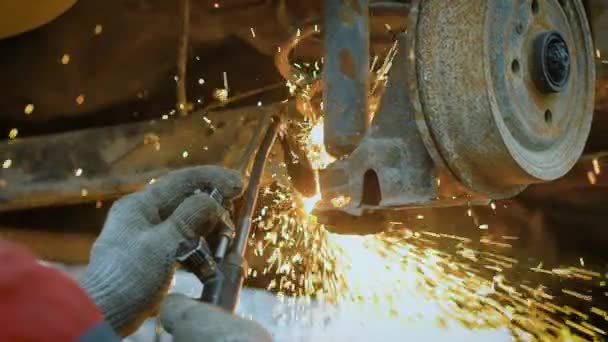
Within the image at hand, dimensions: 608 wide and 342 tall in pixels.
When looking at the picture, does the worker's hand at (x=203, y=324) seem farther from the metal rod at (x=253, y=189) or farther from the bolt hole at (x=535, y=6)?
the bolt hole at (x=535, y=6)

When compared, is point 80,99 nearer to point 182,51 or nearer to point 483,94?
point 182,51

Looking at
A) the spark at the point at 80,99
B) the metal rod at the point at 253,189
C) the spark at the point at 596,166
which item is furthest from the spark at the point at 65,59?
the spark at the point at 596,166

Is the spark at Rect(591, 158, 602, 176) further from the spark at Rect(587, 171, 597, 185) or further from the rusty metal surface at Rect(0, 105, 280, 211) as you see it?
the rusty metal surface at Rect(0, 105, 280, 211)

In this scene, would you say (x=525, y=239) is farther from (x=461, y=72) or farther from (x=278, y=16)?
(x=461, y=72)

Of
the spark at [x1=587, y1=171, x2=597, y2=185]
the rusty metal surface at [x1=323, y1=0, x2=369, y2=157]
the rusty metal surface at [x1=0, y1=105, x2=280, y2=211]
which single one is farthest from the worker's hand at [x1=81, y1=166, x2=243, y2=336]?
the spark at [x1=587, y1=171, x2=597, y2=185]

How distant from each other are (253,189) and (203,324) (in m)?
0.65

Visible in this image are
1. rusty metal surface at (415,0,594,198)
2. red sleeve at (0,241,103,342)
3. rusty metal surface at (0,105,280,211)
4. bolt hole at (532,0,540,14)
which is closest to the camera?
red sleeve at (0,241,103,342)

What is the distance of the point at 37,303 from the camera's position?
0.77 metres

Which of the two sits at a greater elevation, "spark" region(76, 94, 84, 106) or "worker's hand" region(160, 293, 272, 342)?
"spark" region(76, 94, 84, 106)

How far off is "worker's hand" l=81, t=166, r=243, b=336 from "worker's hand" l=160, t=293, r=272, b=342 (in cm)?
13

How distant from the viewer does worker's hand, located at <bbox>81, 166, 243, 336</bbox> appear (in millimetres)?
1516

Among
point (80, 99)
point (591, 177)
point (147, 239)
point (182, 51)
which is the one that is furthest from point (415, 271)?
point (147, 239)

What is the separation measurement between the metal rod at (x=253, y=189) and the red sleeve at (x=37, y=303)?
0.85 meters

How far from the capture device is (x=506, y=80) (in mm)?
1499
